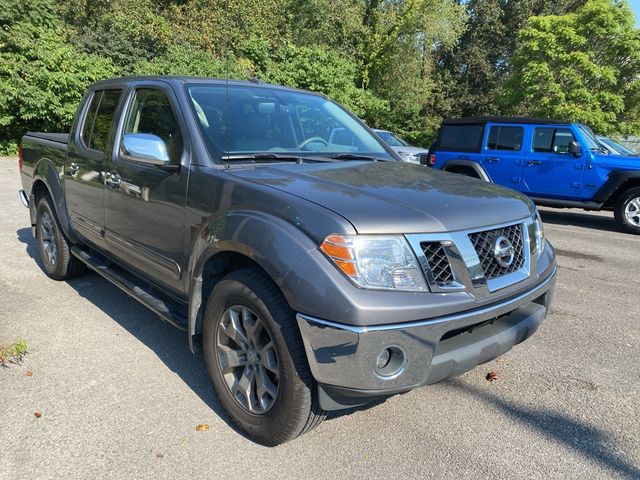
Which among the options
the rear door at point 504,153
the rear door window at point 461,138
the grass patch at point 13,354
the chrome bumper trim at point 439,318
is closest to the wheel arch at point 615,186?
the rear door at point 504,153

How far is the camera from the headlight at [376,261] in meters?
2.18

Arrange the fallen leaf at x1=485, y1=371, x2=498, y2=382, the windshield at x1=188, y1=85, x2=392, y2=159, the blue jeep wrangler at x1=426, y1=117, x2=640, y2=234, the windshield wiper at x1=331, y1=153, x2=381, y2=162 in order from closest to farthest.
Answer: the windshield at x1=188, y1=85, x2=392, y2=159 < the fallen leaf at x1=485, y1=371, x2=498, y2=382 < the windshield wiper at x1=331, y1=153, x2=381, y2=162 < the blue jeep wrangler at x1=426, y1=117, x2=640, y2=234

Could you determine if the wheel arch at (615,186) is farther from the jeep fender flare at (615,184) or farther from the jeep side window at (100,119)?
the jeep side window at (100,119)

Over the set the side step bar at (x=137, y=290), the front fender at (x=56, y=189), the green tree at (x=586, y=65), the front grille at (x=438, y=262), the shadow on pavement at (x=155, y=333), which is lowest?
the shadow on pavement at (x=155, y=333)

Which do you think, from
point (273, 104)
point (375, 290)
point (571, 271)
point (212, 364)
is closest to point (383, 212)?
point (375, 290)

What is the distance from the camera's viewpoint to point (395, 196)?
2564mm

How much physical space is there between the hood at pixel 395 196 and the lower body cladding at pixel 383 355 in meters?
0.43

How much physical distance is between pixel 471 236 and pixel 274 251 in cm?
95

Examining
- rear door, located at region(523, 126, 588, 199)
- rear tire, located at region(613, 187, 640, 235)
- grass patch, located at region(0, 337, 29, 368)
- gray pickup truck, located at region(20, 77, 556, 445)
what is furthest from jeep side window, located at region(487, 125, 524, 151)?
grass patch, located at region(0, 337, 29, 368)

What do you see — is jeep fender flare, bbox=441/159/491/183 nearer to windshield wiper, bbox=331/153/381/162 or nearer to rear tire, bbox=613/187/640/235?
rear tire, bbox=613/187/640/235

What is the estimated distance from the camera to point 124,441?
2.63 meters

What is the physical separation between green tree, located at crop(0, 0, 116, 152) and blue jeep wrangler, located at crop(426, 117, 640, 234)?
12.6 m

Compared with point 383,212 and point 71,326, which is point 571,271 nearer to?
point 383,212

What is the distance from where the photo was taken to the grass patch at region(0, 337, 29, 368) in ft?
11.1
